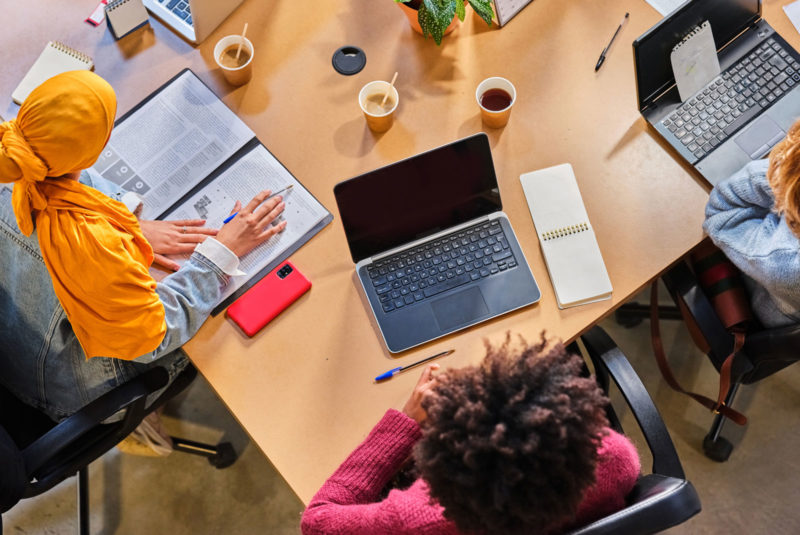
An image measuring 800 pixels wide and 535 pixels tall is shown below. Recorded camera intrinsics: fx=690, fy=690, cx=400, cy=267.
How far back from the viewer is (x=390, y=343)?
4.28 feet

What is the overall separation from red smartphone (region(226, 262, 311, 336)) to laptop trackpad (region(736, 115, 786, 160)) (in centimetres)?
94

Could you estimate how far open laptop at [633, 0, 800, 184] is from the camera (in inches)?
55.5

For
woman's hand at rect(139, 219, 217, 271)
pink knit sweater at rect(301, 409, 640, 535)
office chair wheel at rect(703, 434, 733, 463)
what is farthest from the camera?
office chair wheel at rect(703, 434, 733, 463)

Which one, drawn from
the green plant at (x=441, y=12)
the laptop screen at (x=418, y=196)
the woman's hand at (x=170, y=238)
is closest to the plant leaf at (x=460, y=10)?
the green plant at (x=441, y=12)

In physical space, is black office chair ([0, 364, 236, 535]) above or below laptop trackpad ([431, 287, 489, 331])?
above

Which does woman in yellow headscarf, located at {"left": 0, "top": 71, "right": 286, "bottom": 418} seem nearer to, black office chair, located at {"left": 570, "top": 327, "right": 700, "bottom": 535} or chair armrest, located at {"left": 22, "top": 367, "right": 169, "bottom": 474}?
chair armrest, located at {"left": 22, "top": 367, "right": 169, "bottom": 474}

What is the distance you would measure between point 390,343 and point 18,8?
1229 millimetres

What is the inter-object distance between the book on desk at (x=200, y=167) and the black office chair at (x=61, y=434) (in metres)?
0.29

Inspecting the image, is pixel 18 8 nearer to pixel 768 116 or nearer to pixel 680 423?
pixel 768 116

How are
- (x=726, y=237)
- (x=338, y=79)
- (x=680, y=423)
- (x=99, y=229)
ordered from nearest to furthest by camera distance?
(x=99, y=229), (x=726, y=237), (x=338, y=79), (x=680, y=423)

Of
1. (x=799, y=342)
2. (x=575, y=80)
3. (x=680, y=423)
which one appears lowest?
(x=680, y=423)

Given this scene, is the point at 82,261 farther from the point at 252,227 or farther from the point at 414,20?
the point at 414,20

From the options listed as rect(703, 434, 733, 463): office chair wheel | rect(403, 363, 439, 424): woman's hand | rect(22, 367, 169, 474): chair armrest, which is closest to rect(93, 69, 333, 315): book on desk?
rect(22, 367, 169, 474): chair armrest

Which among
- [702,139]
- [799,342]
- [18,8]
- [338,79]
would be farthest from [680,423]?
[18,8]
